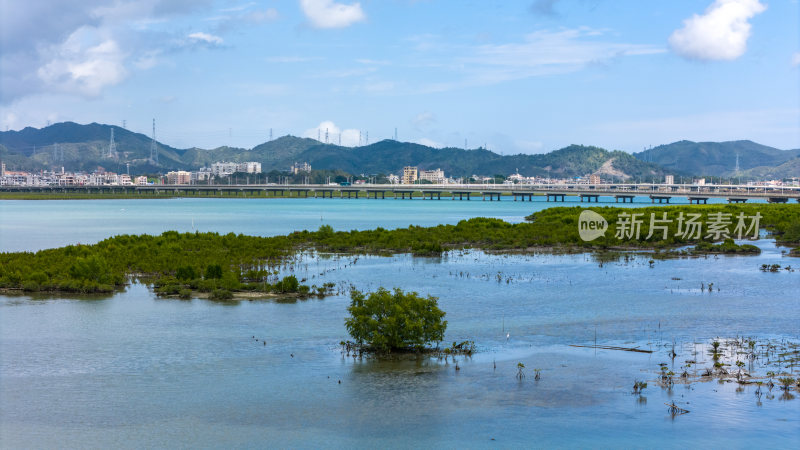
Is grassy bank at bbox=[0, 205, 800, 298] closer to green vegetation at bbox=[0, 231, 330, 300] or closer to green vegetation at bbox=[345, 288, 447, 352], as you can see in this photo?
green vegetation at bbox=[0, 231, 330, 300]

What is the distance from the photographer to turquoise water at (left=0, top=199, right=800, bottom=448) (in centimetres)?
1566

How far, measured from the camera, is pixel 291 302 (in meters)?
30.7

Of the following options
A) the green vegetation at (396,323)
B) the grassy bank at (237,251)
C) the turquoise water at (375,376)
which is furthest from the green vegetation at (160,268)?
the green vegetation at (396,323)

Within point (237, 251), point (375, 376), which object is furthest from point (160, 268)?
point (375, 376)

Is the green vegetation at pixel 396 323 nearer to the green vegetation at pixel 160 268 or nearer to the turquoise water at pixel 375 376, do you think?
the turquoise water at pixel 375 376

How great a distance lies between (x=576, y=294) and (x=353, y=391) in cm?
1733

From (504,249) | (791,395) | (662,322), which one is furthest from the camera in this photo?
(504,249)

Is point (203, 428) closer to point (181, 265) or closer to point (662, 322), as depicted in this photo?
point (662, 322)

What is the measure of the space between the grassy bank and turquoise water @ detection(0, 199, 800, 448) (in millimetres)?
1962

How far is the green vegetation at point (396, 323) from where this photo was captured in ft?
70.6

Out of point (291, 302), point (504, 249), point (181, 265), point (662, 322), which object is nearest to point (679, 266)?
point (504, 249)

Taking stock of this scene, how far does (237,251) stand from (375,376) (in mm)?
27522

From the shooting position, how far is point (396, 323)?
21.5 m

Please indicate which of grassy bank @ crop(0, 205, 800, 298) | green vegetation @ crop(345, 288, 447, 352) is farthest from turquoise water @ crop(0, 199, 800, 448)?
grassy bank @ crop(0, 205, 800, 298)
